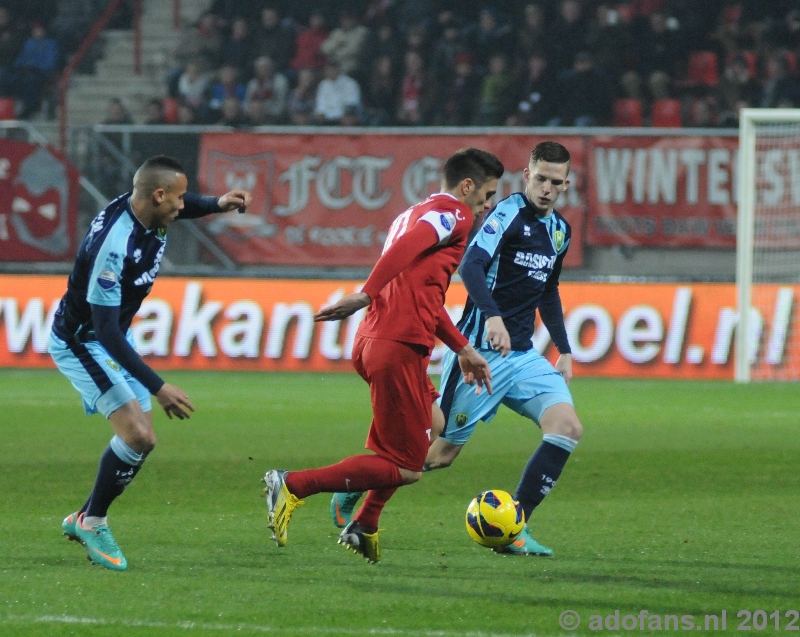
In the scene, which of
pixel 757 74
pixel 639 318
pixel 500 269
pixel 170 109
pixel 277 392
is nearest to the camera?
pixel 500 269

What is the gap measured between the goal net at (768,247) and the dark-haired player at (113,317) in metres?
9.79

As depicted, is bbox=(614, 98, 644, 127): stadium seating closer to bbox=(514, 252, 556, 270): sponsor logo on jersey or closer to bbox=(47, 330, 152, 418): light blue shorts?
bbox=(514, 252, 556, 270): sponsor logo on jersey

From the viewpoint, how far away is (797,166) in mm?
15742

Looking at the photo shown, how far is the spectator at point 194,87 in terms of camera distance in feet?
64.8

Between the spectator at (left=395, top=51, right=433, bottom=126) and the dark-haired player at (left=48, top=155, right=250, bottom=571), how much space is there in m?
13.0

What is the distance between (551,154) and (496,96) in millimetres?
12256

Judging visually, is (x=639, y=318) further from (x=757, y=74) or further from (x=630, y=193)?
(x=757, y=74)

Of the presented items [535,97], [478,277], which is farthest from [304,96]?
[478,277]

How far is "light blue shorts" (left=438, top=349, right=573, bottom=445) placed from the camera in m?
6.46

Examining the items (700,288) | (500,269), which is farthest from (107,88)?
(500,269)

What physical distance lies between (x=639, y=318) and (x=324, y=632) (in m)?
11.1

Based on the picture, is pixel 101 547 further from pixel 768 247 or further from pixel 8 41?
pixel 8 41

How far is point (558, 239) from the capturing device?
21.8 ft

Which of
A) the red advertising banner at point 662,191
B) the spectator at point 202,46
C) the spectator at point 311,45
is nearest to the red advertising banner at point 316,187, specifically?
the red advertising banner at point 662,191
